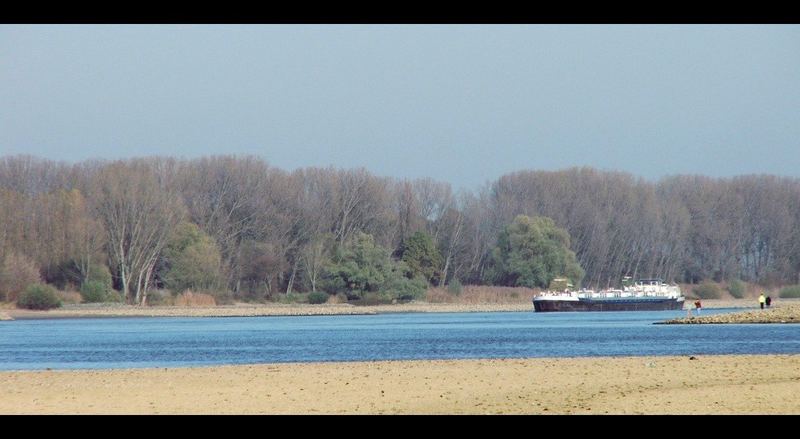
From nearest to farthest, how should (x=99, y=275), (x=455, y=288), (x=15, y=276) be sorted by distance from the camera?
(x=15, y=276) < (x=99, y=275) < (x=455, y=288)

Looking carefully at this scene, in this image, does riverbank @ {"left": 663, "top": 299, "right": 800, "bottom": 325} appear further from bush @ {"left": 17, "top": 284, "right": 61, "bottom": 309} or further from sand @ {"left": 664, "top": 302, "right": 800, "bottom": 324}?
bush @ {"left": 17, "top": 284, "right": 61, "bottom": 309}

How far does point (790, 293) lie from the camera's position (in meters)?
99.5

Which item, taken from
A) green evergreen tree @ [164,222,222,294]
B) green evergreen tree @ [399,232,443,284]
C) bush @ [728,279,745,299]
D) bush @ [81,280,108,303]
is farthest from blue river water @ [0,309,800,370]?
bush @ [728,279,745,299]

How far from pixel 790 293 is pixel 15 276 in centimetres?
6583

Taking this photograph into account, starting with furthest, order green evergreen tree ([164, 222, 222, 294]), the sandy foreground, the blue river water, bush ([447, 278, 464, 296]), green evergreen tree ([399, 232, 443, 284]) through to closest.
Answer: bush ([447, 278, 464, 296]) → green evergreen tree ([399, 232, 443, 284]) → green evergreen tree ([164, 222, 222, 294]) → the blue river water → the sandy foreground

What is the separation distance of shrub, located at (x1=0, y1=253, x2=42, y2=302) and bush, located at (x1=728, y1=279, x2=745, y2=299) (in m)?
61.2

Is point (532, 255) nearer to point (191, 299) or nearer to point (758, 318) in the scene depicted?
point (191, 299)

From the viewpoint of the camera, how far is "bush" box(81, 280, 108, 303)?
78.4 meters

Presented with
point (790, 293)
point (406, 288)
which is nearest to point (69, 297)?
point (406, 288)

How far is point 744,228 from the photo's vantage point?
110 meters

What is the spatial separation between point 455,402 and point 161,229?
6641 cm
